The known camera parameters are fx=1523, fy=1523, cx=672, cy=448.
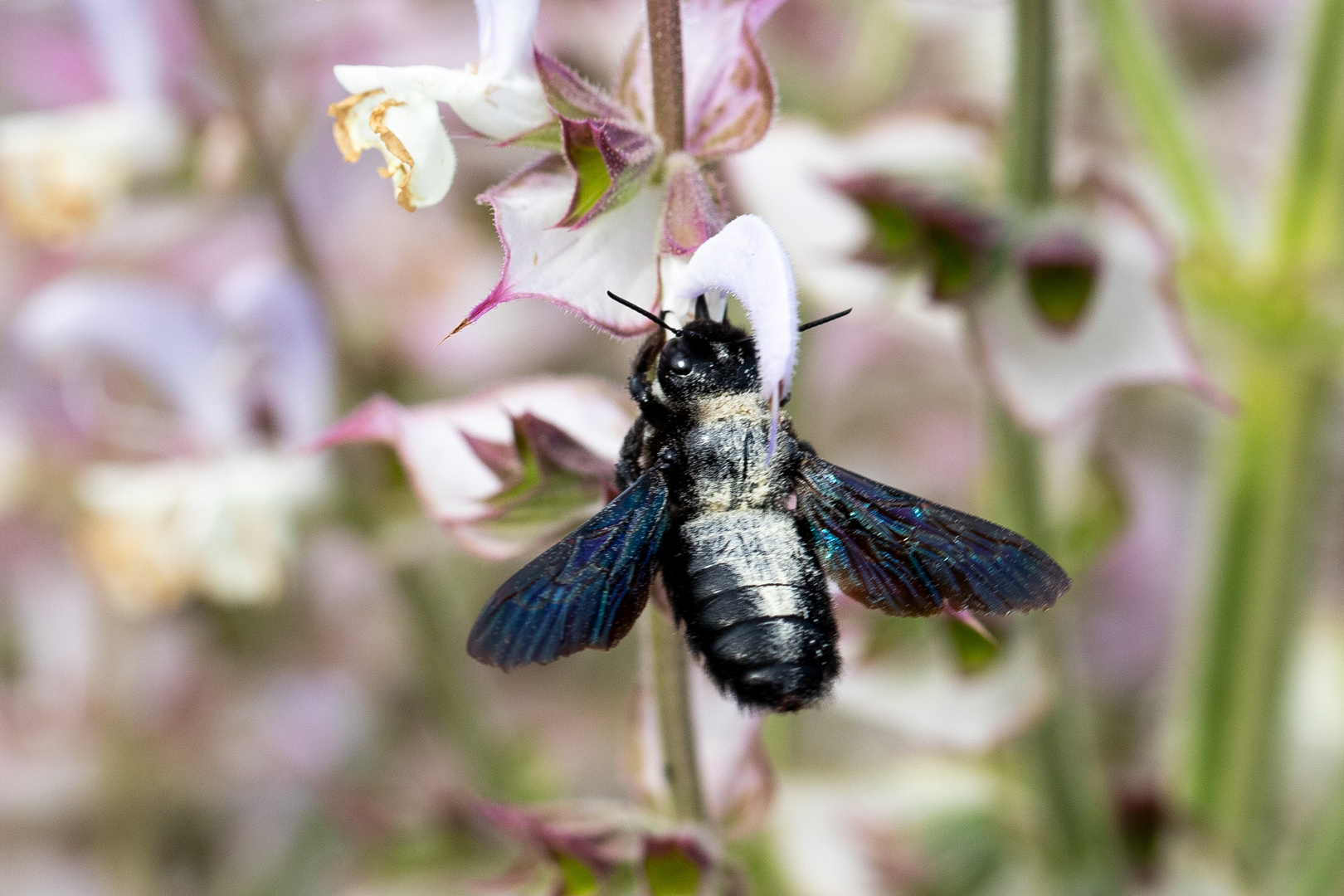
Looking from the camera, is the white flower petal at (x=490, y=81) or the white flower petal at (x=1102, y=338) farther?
the white flower petal at (x=1102, y=338)

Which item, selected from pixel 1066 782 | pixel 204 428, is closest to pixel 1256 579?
pixel 1066 782

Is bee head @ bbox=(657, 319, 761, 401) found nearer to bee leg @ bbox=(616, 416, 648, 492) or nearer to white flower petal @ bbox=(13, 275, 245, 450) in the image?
bee leg @ bbox=(616, 416, 648, 492)


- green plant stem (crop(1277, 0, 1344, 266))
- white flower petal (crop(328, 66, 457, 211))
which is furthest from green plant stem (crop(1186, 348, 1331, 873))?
white flower petal (crop(328, 66, 457, 211))

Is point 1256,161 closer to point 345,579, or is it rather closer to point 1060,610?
point 1060,610

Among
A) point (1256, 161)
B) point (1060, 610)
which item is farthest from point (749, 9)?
point (1256, 161)

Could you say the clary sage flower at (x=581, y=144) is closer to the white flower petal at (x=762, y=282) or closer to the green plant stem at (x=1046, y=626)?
the white flower petal at (x=762, y=282)

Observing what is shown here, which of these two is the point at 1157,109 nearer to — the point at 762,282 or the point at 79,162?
the point at 762,282

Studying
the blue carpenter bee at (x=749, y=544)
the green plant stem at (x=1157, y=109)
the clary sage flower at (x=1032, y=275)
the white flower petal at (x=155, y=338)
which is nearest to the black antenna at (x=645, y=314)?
the blue carpenter bee at (x=749, y=544)
